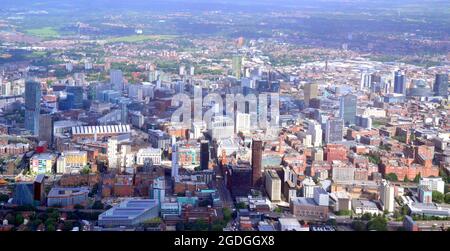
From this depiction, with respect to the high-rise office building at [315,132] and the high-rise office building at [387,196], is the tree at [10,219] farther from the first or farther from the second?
the high-rise office building at [315,132]

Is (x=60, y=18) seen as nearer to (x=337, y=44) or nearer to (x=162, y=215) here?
(x=337, y=44)

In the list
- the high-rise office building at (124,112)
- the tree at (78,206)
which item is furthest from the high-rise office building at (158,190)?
the high-rise office building at (124,112)

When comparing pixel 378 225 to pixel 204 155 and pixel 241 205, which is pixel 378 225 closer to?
pixel 241 205

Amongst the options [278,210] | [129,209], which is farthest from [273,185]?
[129,209]

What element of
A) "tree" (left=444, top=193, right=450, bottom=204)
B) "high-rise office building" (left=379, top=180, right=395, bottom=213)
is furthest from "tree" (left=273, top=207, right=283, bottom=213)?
"tree" (left=444, top=193, right=450, bottom=204)

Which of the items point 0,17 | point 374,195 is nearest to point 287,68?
point 0,17

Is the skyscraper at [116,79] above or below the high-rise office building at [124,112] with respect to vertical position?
above

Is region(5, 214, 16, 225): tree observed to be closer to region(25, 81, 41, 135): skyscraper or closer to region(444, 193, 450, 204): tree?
region(444, 193, 450, 204): tree
